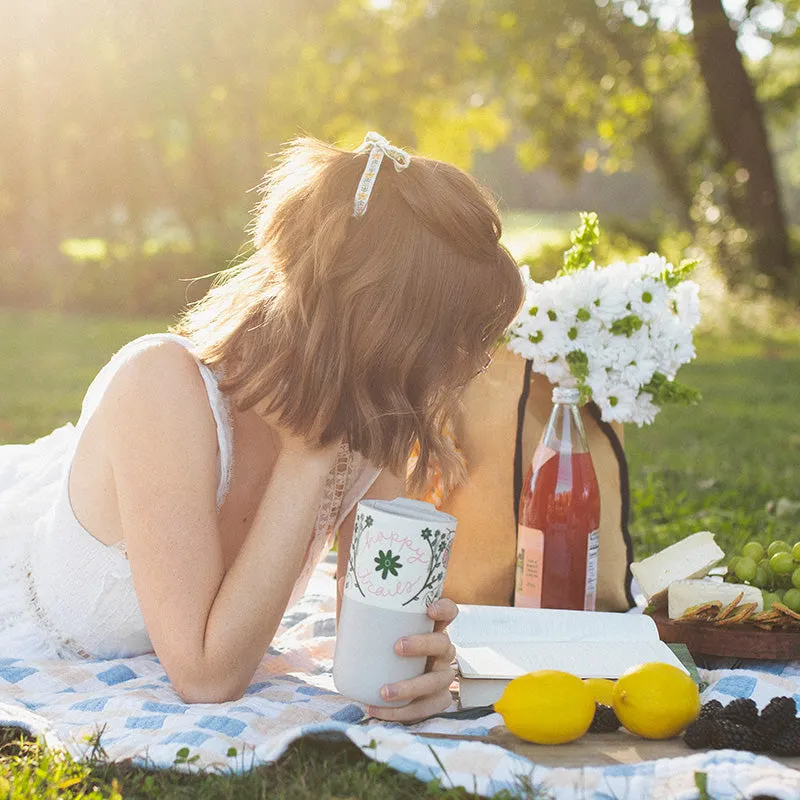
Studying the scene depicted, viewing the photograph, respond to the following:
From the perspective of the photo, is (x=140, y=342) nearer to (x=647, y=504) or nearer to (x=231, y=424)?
(x=231, y=424)

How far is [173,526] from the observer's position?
Result: 2.23 meters

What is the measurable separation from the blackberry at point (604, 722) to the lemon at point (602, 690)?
0.06 meters

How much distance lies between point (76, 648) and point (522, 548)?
3.71 ft

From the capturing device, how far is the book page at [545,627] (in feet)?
8.11

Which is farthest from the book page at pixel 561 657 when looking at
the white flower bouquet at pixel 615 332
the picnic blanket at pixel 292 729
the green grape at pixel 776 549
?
the white flower bouquet at pixel 615 332

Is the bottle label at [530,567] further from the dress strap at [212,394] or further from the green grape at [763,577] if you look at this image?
the dress strap at [212,394]

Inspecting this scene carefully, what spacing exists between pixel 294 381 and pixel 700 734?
1.05 metres

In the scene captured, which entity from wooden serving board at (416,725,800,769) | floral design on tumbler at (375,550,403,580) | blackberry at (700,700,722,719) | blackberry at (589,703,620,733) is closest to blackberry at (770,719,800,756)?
wooden serving board at (416,725,800,769)

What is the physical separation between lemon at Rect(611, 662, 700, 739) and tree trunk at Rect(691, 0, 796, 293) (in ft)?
35.0

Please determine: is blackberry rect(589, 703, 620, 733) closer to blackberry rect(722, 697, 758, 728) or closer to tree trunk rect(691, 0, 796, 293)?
blackberry rect(722, 697, 758, 728)

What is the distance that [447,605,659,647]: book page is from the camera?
2.47 m

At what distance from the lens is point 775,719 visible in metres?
1.98

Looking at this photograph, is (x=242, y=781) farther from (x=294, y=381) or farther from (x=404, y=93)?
(x=404, y=93)

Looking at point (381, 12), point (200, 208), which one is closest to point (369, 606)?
point (381, 12)
